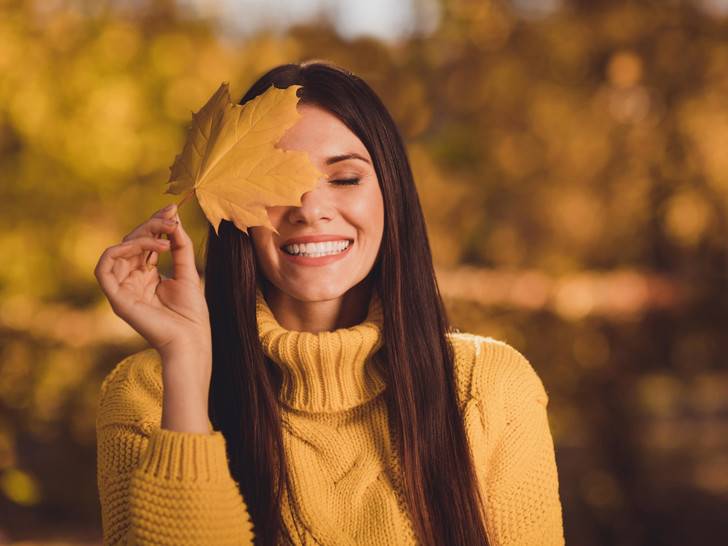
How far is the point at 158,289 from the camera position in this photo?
206 cm

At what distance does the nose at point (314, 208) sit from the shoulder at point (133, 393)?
550 millimetres

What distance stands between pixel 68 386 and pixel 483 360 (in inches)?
124

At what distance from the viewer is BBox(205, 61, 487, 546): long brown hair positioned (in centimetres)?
218

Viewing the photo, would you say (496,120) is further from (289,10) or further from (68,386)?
(68,386)

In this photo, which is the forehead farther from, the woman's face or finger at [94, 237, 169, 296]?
finger at [94, 237, 169, 296]

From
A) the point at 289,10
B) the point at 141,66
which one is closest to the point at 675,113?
the point at 289,10

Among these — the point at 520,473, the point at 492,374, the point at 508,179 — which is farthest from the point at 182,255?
the point at 508,179

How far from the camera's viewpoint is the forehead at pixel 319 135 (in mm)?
2150

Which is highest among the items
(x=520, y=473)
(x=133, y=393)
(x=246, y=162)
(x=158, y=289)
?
(x=246, y=162)

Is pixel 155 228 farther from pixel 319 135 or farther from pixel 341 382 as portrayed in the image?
pixel 341 382

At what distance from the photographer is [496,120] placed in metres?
4.83

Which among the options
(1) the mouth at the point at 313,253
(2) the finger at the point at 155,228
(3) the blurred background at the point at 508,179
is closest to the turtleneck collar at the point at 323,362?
(1) the mouth at the point at 313,253

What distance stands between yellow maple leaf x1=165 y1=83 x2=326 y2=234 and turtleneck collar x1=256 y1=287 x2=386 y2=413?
0.34 m

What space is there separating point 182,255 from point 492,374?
840 millimetres
